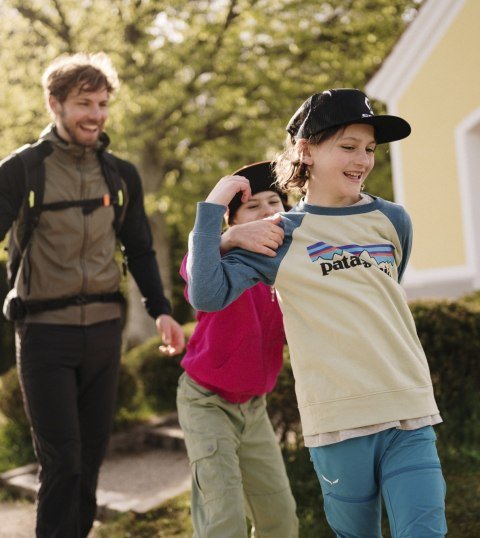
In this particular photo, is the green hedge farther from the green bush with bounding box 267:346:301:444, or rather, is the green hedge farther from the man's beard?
the man's beard

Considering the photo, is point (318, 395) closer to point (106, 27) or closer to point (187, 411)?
point (187, 411)

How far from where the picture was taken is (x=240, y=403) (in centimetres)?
307

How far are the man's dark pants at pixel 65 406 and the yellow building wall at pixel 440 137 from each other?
7026 millimetres

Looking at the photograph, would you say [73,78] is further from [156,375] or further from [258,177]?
[156,375]

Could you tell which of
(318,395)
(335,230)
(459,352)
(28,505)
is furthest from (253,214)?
(28,505)

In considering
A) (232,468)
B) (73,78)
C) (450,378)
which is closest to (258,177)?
(73,78)

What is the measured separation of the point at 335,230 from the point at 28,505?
13.7 feet

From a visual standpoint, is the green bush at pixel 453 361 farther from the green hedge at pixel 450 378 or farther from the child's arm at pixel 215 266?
the child's arm at pixel 215 266

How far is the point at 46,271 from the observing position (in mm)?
3316

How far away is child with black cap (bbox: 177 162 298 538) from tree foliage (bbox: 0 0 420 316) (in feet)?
27.0

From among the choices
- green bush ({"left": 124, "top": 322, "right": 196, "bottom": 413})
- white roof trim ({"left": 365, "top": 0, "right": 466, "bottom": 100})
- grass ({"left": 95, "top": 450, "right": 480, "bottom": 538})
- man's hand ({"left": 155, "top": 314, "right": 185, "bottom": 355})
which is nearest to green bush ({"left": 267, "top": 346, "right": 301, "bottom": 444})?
grass ({"left": 95, "top": 450, "right": 480, "bottom": 538})

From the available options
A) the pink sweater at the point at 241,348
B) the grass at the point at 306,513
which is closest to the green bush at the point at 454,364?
the grass at the point at 306,513

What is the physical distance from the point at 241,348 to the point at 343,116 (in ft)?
3.61

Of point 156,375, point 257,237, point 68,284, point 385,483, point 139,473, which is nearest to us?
point 385,483
